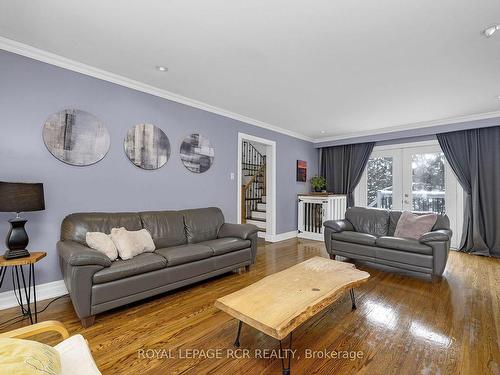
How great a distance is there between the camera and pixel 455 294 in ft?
9.18

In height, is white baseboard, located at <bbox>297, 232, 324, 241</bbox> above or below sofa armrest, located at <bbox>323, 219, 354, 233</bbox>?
below

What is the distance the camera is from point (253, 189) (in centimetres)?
688

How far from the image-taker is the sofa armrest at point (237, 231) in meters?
3.49

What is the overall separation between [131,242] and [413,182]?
5.49m

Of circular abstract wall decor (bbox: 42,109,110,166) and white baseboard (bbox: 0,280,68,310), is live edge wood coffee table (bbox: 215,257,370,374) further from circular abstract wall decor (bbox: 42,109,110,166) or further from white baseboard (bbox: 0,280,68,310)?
circular abstract wall decor (bbox: 42,109,110,166)

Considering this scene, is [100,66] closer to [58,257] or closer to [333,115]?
[58,257]

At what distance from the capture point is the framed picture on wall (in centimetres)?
611

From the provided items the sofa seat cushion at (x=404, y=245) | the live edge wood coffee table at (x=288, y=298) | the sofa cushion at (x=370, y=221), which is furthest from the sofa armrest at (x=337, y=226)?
the live edge wood coffee table at (x=288, y=298)

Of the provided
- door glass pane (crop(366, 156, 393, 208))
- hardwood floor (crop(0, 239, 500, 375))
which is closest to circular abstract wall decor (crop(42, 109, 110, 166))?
hardwood floor (crop(0, 239, 500, 375))

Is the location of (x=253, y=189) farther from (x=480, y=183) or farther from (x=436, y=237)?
(x=480, y=183)

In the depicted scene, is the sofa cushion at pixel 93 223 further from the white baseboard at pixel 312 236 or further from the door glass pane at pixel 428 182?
the door glass pane at pixel 428 182

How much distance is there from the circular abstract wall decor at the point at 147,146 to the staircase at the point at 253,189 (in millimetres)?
3086

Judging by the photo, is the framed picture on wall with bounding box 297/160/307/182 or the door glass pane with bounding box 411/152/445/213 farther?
the framed picture on wall with bounding box 297/160/307/182

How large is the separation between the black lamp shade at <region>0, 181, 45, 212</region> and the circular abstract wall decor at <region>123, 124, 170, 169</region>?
117cm
